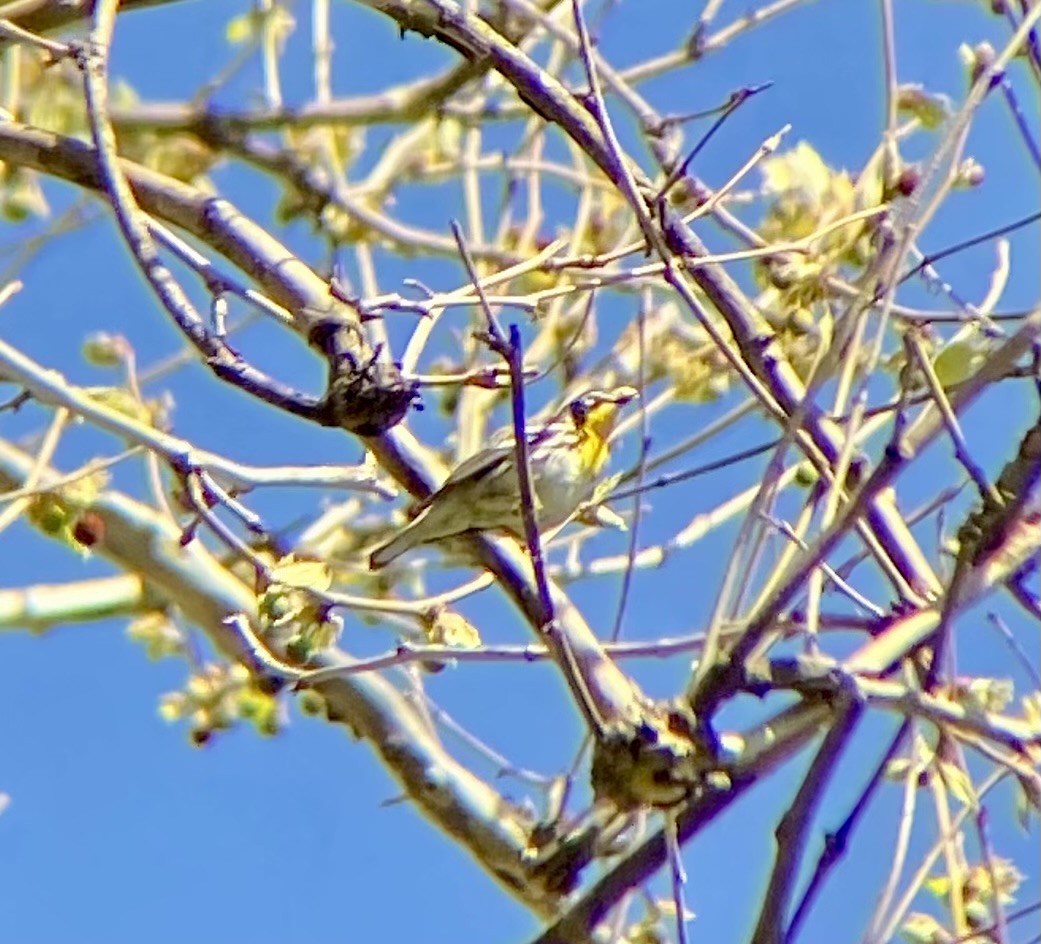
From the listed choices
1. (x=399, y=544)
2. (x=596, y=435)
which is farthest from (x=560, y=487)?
(x=399, y=544)

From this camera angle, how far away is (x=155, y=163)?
2.87 metres

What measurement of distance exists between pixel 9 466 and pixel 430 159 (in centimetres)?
120

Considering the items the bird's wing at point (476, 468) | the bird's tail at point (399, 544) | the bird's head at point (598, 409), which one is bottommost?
the bird's wing at point (476, 468)

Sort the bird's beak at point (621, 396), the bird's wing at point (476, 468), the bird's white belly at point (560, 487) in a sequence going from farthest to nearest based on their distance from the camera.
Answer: the bird's beak at point (621, 396) < the bird's white belly at point (560, 487) < the bird's wing at point (476, 468)

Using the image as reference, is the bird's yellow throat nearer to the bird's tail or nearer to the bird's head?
the bird's head

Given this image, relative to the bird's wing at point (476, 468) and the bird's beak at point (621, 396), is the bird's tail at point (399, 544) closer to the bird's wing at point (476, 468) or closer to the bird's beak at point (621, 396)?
the bird's wing at point (476, 468)

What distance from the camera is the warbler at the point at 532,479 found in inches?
76.3

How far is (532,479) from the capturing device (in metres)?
1.84

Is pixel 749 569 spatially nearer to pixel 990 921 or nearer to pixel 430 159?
pixel 990 921

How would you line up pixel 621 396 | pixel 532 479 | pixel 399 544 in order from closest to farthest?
1. pixel 532 479
2. pixel 399 544
3. pixel 621 396

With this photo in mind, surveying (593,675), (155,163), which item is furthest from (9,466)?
(593,675)

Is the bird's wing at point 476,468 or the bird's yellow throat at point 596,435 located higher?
the bird's yellow throat at point 596,435

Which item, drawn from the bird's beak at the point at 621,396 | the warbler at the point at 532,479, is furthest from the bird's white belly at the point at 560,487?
the bird's beak at the point at 621,396

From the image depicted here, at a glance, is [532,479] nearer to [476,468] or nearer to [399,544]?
[476,468]
